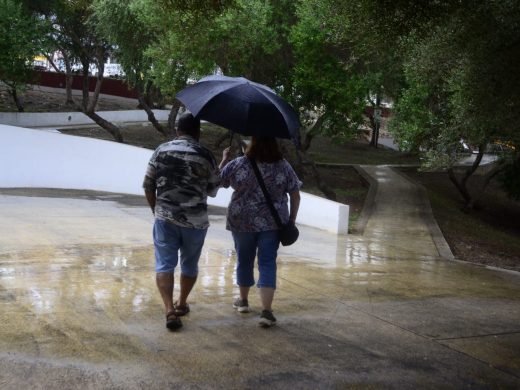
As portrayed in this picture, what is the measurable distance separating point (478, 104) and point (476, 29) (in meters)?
1.67

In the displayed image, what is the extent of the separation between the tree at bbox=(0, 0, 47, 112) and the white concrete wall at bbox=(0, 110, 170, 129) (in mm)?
3442

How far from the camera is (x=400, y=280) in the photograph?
8.27 m

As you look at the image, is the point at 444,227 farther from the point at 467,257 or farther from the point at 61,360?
the point at 61,360

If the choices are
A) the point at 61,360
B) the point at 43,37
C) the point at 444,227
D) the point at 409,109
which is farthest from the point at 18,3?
the point at 61,360

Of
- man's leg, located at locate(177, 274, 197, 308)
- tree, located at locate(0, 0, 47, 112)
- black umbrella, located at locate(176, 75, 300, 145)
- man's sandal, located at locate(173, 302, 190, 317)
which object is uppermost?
tree, located at locate(0, 0, 47, 112)

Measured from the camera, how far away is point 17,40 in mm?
22453

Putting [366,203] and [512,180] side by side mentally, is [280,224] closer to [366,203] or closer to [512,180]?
[366,203]

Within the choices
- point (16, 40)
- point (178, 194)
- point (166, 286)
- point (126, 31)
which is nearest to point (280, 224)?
point (178, 194)

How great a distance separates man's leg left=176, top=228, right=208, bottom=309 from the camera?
5.22 metres

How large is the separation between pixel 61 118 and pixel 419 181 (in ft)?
48.9

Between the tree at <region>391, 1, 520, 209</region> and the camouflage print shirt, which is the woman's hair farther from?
the tree at <region>391, 1, 520, 209</region>

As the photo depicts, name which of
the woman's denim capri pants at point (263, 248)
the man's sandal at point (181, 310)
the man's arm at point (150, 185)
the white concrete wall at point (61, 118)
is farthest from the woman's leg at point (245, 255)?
the white concrete wall at point (61, 118)

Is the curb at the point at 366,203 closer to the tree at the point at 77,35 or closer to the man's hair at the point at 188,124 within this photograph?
the man's hair at the point at 188,124

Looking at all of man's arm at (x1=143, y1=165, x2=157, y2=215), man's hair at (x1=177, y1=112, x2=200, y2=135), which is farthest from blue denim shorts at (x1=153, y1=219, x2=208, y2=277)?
man's hair at (x1=177, y1=112, x2=200, y2=135)
